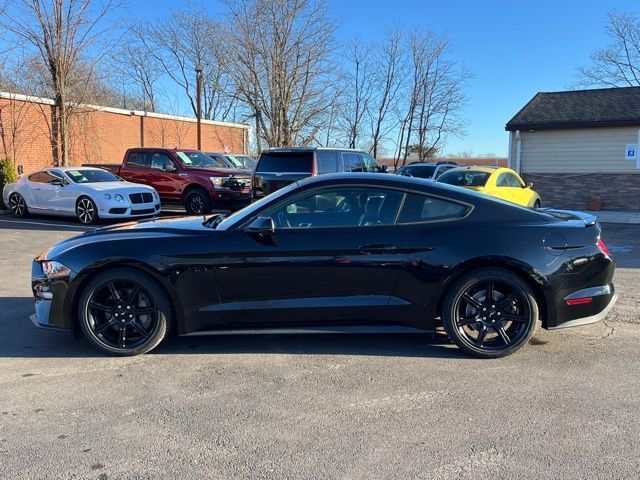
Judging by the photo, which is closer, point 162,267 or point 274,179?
point 162,267

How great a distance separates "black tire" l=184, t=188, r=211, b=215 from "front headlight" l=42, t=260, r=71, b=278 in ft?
32.5

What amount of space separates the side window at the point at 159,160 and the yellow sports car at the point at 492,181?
7754mm

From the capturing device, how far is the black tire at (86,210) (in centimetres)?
1251

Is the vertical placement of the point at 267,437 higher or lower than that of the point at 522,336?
lower

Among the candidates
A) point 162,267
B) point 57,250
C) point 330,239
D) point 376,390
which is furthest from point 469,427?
point 57,250

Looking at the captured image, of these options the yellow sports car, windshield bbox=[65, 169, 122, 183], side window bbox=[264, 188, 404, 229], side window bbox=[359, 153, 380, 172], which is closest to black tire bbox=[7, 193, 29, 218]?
windshield bbox=[65, 169, 122, 183]

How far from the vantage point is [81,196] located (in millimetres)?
12633

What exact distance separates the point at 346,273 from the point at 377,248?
1.05 ft

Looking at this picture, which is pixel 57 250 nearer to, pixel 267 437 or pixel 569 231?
pixel 267 437

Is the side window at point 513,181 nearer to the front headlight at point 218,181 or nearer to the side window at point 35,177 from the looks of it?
the front headlight at point 218,181

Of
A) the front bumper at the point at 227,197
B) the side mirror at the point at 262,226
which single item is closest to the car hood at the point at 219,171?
the front bumper at the point at 227,197

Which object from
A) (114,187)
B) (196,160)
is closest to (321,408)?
(114,187)

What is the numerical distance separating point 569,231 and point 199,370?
10.4ft

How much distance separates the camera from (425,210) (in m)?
4.33
